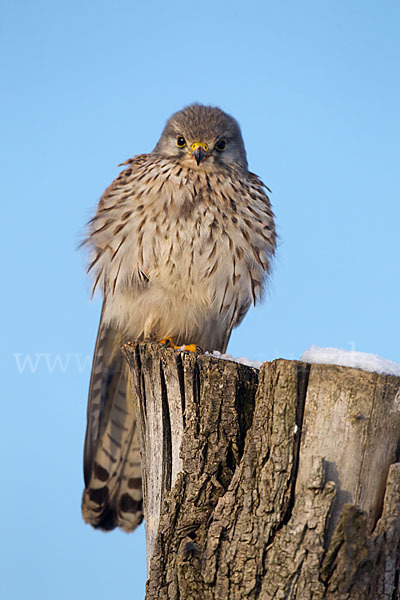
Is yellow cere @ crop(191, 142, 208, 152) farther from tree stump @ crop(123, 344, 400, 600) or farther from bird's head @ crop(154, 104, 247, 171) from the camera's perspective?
tree stump @ crop(123, 344, 400, 600)

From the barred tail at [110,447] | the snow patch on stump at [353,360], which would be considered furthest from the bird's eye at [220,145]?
the snow patch on stump at [353,360]

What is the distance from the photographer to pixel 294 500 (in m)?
2.36

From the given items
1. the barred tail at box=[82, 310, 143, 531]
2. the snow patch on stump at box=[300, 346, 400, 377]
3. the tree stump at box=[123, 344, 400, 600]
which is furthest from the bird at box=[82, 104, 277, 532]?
the snow patch on stump at box=[300, 346, 400, 377]

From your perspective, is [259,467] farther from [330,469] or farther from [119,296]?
[119,296]

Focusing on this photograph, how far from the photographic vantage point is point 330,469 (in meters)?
2.35

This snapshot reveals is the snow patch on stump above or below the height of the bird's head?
below

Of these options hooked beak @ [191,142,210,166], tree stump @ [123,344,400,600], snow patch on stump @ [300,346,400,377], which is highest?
hooked beak @ [191,142,210,166]

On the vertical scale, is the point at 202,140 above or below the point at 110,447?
above

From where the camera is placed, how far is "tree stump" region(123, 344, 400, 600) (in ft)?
7.46

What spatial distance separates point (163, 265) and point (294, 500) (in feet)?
7.02

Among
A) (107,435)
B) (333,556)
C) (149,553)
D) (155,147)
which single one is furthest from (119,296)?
(333,556)

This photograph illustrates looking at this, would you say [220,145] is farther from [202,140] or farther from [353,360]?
[353,360]

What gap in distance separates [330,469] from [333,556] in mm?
284

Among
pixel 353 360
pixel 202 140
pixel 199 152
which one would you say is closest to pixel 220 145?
pixel 202 140
